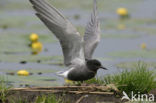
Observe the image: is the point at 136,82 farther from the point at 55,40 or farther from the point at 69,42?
the point at 55,40

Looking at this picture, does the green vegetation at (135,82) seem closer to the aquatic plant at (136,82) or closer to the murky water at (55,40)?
the aquatic plant at (136,82)

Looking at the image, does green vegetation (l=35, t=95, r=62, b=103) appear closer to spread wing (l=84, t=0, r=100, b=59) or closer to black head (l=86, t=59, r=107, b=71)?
black head (l=86, t=59, r=107, b=71)

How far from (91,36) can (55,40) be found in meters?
5.53

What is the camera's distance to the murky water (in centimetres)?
1080

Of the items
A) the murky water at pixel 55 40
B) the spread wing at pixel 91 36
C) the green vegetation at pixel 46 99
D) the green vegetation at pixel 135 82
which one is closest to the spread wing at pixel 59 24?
the spread wing at pixel 91 36

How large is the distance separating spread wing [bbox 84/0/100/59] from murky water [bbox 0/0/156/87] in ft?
4.84

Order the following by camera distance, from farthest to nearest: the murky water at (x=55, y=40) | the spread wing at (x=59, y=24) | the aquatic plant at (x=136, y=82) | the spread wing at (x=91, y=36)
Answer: the murky water at (x=55, y=40)
the spread wing at (x=91, y=36)
the aquatic plant at (x=136, y=82)
the spread wing at (x=59, y=24)

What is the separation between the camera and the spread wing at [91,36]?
311 inches

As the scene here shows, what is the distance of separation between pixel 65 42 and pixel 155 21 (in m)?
9.84

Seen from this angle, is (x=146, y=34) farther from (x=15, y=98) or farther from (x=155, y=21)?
(x=15, y=98)

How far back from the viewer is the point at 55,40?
13703mm

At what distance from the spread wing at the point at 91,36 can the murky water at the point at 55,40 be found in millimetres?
1477

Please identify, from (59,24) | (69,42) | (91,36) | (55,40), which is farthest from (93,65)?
(55,40)

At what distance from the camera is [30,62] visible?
460 inches
